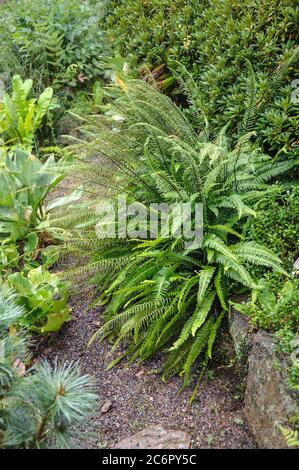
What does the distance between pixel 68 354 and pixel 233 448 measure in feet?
4.27

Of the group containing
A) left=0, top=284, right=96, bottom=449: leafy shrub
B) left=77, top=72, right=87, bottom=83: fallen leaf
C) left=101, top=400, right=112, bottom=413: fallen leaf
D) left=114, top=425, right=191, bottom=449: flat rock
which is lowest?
left=101, top=400, right=112, bottom=413: fallen leaf

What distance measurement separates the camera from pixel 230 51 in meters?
3.81

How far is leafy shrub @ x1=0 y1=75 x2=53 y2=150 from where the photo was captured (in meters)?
5.14

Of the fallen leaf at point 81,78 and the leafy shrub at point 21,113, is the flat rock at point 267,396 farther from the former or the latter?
the fallen leaf at point 81,78

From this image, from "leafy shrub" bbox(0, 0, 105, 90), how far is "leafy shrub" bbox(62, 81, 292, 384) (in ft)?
6.32

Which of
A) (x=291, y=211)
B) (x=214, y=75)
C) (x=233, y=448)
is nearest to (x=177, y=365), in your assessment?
(x=233, y=448)

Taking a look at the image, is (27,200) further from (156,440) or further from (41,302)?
(156,440)

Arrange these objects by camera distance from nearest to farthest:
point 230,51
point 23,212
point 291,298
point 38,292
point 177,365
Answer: point 291,298 → point 177,365 → point 38,292 → point 230,51 → point 23,212

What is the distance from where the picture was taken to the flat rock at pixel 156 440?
282cm

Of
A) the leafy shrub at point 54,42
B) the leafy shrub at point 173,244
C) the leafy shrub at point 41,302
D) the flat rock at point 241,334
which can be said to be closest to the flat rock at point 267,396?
the flat rock at point 241,334

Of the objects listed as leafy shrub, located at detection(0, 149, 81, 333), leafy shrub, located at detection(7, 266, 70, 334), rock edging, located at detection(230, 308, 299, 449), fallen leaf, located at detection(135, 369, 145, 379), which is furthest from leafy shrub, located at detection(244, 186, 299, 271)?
leafy shrub, located at detection(0, 149, 81, 333)

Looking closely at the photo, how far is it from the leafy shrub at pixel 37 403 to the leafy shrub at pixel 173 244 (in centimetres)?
94

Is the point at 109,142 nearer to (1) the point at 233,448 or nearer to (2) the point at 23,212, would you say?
(2) the point at 23,212

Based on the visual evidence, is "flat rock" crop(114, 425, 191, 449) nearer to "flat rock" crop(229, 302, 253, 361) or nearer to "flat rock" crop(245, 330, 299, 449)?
"flat rock" crop(245, 330, 299, 449)
